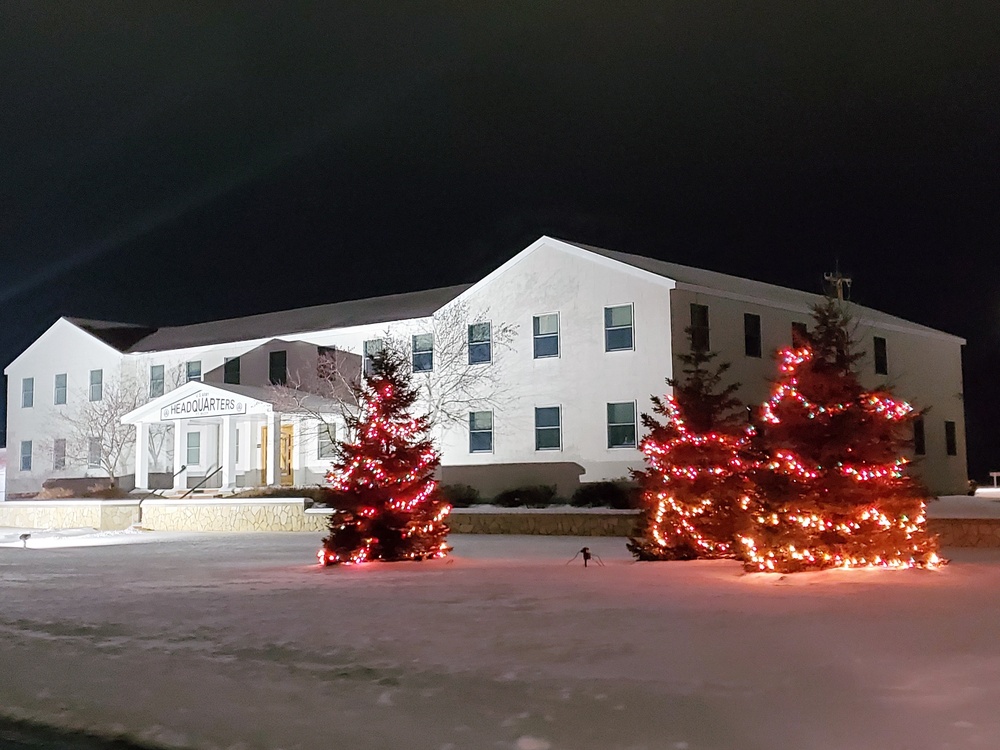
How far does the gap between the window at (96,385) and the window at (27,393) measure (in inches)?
172

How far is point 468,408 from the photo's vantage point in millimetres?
31016

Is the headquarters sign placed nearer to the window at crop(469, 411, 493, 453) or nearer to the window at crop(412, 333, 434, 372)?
the window at crop(412, 333, 434, 372)

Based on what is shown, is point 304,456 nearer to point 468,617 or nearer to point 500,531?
point 500,531

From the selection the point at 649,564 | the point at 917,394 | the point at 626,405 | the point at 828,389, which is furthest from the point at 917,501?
the point at 917,394

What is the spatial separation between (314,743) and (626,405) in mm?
22377

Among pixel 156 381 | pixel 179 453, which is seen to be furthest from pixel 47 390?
pixel 179 453

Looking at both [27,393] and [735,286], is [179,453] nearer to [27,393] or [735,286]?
[27,393]

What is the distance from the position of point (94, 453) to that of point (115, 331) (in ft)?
20.8

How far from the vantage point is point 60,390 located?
146ft

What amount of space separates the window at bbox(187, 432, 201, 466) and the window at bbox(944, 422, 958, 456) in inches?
1068

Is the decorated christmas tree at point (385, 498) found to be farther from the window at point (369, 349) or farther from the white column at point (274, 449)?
the window at point (369, 349)

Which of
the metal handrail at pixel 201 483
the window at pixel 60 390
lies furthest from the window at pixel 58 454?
the metal handrail at pixel 201 483

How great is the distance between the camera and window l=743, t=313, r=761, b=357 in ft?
97.2

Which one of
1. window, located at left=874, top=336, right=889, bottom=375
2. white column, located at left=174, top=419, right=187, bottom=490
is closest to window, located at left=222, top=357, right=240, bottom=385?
white column, located at left=174, top=419, right=187, bottom=490
